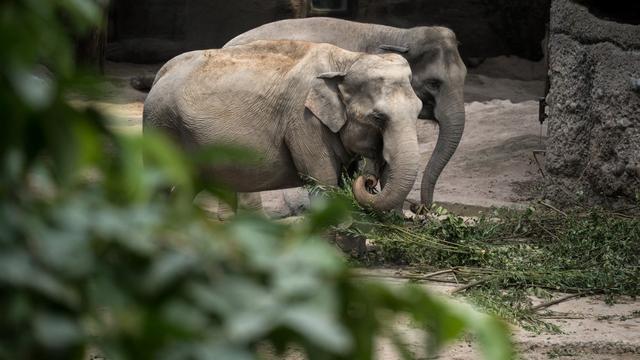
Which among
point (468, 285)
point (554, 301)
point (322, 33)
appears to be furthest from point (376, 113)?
point (322, 33)

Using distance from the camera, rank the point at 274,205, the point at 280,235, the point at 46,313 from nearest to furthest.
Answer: the point at 46,313
the point at 280,235
the point at 274,205

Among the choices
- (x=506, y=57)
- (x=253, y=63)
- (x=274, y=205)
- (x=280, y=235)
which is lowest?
(x=506, y=57)

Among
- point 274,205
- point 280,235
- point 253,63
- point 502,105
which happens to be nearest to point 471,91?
point 502,105

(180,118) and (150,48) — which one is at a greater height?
(180,118)

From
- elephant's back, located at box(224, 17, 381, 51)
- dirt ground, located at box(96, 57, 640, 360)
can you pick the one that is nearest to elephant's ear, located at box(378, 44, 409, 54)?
elephant's back, located at box(224, 17, 381, 51)

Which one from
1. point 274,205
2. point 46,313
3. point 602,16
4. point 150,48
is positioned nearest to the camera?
point 46,313

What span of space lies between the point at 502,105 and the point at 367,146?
5710 millimetres

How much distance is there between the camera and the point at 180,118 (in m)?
7.38

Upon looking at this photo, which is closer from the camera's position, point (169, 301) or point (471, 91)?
point (169, 301)

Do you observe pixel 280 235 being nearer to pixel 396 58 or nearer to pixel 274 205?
pixel 396 58

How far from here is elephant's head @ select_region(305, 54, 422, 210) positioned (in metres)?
6.70

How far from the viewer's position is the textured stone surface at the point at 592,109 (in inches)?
301

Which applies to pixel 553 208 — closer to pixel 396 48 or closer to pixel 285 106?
pixel 396 48

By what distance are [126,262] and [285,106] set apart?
21.1 feet
